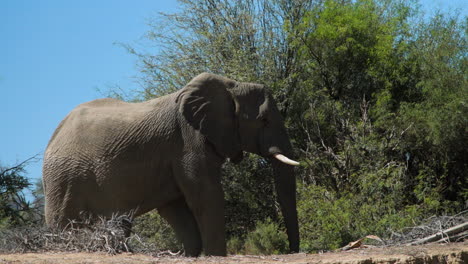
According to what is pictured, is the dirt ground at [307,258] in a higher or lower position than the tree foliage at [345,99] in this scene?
lower

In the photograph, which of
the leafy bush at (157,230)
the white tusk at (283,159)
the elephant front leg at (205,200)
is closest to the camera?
the elephant front leg at (205,200)

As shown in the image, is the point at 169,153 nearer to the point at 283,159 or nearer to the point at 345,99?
the point at 283,159

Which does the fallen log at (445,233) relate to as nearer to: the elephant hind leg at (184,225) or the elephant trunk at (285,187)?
the elephant trunk at (285,187)

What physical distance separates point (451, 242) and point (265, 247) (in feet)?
18.7

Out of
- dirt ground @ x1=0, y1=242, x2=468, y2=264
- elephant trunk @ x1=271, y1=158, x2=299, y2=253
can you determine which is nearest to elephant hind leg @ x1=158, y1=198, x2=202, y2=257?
elephant trunk @ x1=271, y1=158, x2=299, y2=253

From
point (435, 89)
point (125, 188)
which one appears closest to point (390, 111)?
point (435, 89)

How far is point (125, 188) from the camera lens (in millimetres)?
11164

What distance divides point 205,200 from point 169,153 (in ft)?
2.71

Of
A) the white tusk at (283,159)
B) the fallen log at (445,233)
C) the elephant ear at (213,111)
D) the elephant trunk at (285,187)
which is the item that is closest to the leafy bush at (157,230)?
the elephant trunk at (285,187)

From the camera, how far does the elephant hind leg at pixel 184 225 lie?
11.9 metres

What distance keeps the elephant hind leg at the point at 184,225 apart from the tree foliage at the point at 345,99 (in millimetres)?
2420

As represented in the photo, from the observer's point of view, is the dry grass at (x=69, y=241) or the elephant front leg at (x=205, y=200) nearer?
the dry grass at (x=69, y=241)

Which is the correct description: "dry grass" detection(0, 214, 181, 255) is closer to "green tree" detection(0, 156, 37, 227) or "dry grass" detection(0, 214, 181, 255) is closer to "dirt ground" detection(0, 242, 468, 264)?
"dirt ground" detection(0, 242, 468, 264)

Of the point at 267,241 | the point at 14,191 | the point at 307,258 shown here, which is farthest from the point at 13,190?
the point at 307,258
